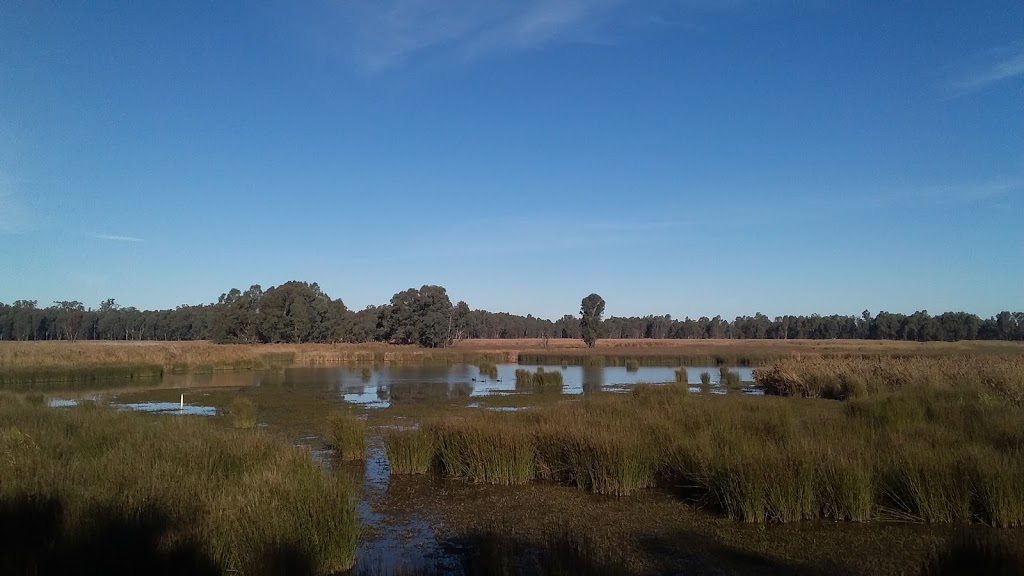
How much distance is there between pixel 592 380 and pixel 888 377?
56.1ft

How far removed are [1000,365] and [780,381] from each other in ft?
27.3

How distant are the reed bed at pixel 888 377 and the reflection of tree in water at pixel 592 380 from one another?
7.99m

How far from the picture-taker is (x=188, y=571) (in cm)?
625

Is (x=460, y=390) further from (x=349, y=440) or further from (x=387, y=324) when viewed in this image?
(x=387, y=324)

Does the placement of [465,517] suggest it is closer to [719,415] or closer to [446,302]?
[719,415]

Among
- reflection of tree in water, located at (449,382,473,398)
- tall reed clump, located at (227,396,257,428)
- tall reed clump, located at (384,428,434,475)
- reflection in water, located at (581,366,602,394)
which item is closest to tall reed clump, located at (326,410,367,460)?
tall reed clump, located at (384,428,434,475)

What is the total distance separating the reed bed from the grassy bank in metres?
2.18

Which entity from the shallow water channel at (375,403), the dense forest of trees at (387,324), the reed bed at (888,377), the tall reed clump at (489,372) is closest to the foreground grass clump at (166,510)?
the shallow water channel at (375,403)

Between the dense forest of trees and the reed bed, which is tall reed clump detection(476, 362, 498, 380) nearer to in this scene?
the reed bed

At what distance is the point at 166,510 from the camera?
7453mm

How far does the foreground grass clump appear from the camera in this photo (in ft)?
20.6

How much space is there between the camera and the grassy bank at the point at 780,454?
359 inches

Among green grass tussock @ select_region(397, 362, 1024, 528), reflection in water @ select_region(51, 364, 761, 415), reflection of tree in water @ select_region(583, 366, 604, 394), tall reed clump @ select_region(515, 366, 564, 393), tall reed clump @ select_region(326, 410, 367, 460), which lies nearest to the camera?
green grass tussock @ select_region(397, 362, 1024, 528)

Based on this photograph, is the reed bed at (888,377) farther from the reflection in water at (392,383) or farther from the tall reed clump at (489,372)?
the tall reed clump at (489,372)
